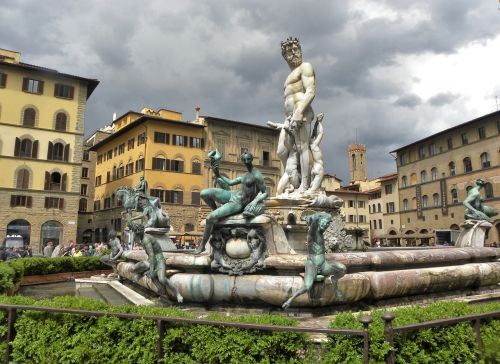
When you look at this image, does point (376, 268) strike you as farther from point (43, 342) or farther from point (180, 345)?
point (43, 342)

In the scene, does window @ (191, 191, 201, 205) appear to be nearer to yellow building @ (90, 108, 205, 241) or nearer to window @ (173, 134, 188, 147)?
yellow building @ (90, 108, 205, 241)

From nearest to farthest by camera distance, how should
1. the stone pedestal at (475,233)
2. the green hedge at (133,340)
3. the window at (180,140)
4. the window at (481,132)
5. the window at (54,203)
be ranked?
the green hedge at (133,340), the stone pedestal at (475,233), the window at (54,203), the window at (481,132), the window at (180,140)

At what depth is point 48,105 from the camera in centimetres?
4112

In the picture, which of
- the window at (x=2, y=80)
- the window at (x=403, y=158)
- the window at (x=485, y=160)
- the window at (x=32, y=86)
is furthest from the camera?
the window at (x=403, y=158)

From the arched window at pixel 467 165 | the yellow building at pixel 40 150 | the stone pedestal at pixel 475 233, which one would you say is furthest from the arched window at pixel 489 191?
the yellow building at pixel 40 150

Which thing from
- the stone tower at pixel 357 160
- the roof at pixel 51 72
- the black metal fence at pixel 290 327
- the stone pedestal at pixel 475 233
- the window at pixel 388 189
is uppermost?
the stone tower at pixel 357 160

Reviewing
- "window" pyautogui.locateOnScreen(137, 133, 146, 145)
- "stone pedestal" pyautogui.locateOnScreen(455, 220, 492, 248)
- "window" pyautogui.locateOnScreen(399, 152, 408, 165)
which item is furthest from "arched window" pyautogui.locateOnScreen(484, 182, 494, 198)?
"stone pedestal" pyautogui.locateOnScreen(455, 220, 492, 248)

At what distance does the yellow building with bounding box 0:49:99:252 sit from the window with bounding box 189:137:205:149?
12.4m

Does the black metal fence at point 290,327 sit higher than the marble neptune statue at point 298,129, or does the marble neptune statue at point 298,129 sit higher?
the marble neptune statue at point 298,129

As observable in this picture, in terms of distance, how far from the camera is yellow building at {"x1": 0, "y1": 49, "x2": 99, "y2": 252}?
1507 inches

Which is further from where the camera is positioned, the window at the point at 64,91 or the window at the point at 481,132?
the window at the point at 481,132

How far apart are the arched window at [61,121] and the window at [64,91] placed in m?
1.87

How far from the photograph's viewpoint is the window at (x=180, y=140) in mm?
48188

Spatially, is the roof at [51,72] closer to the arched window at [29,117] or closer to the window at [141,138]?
the arched window at [29,117]
